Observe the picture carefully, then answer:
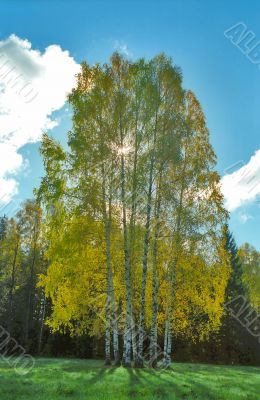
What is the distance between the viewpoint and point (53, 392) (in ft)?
33.0

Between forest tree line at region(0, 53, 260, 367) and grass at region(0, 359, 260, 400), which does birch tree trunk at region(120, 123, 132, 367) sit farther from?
grass at region(0, 359, 260, 400)

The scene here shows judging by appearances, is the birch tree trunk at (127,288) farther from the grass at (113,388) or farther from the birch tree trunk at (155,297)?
the grass at (113,388)

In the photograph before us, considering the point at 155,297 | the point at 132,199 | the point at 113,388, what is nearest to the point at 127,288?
the point at 155,297

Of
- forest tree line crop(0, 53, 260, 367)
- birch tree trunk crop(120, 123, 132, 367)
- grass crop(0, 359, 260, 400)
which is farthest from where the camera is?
forest tree line crop(0, 53, 260, 367)

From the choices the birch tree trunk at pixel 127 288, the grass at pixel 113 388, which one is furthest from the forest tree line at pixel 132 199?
the grass at pixel 113 388

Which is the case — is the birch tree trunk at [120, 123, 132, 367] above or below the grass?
above

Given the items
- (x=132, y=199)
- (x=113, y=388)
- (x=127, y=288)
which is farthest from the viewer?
(x=132, y=199)

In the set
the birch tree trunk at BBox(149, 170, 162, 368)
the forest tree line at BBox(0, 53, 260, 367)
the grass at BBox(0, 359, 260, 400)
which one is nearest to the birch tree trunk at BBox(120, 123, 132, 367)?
the forest tree line at BBox(0, 53, 260, 367)

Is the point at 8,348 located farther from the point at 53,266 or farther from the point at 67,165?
the point at 67,165

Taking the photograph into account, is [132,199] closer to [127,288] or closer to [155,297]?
[127,288]

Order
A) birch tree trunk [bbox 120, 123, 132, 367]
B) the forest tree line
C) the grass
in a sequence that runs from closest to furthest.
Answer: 1. the grass
2. birch tree trunk [bbox 120, 123, 132, 367]
3. the forest tree line

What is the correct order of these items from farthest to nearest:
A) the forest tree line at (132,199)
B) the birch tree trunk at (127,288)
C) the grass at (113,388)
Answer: the forest tree line at (132,199) < the birch tree trunk at (127,288) < the grass at (113,388)

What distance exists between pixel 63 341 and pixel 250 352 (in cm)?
1820

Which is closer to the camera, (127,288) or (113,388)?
(113,388)
